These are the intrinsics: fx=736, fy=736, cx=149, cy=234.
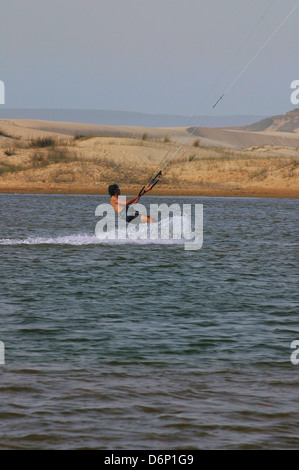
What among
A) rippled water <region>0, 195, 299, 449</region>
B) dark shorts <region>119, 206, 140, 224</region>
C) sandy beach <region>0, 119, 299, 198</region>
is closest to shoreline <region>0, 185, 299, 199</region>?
sandy beach <region>0, 119, 299, 198</region>

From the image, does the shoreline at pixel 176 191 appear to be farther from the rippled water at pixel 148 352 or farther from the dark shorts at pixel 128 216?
the rippled water at pixel 148 352

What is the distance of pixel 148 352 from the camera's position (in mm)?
7973

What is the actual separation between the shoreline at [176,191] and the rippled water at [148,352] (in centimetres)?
3170

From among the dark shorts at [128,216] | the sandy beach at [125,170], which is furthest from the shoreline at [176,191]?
the dark shorts at [128,216]

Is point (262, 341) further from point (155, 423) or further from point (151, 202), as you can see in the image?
point (151, 202)

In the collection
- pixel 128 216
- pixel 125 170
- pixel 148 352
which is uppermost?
pixel 125 170

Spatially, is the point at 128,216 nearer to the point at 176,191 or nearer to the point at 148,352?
the point at 148,352

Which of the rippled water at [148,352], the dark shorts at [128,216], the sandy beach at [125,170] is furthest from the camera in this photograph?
the sandy beach at [125,170]

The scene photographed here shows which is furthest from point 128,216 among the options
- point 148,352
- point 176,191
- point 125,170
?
point 125,170

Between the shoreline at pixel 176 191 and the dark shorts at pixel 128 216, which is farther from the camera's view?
the shoreline at pixel 176 191

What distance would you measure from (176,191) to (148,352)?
134ft

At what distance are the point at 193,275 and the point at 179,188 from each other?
3575cm

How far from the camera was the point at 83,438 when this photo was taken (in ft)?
18.6

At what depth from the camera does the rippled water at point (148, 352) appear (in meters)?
5.89
